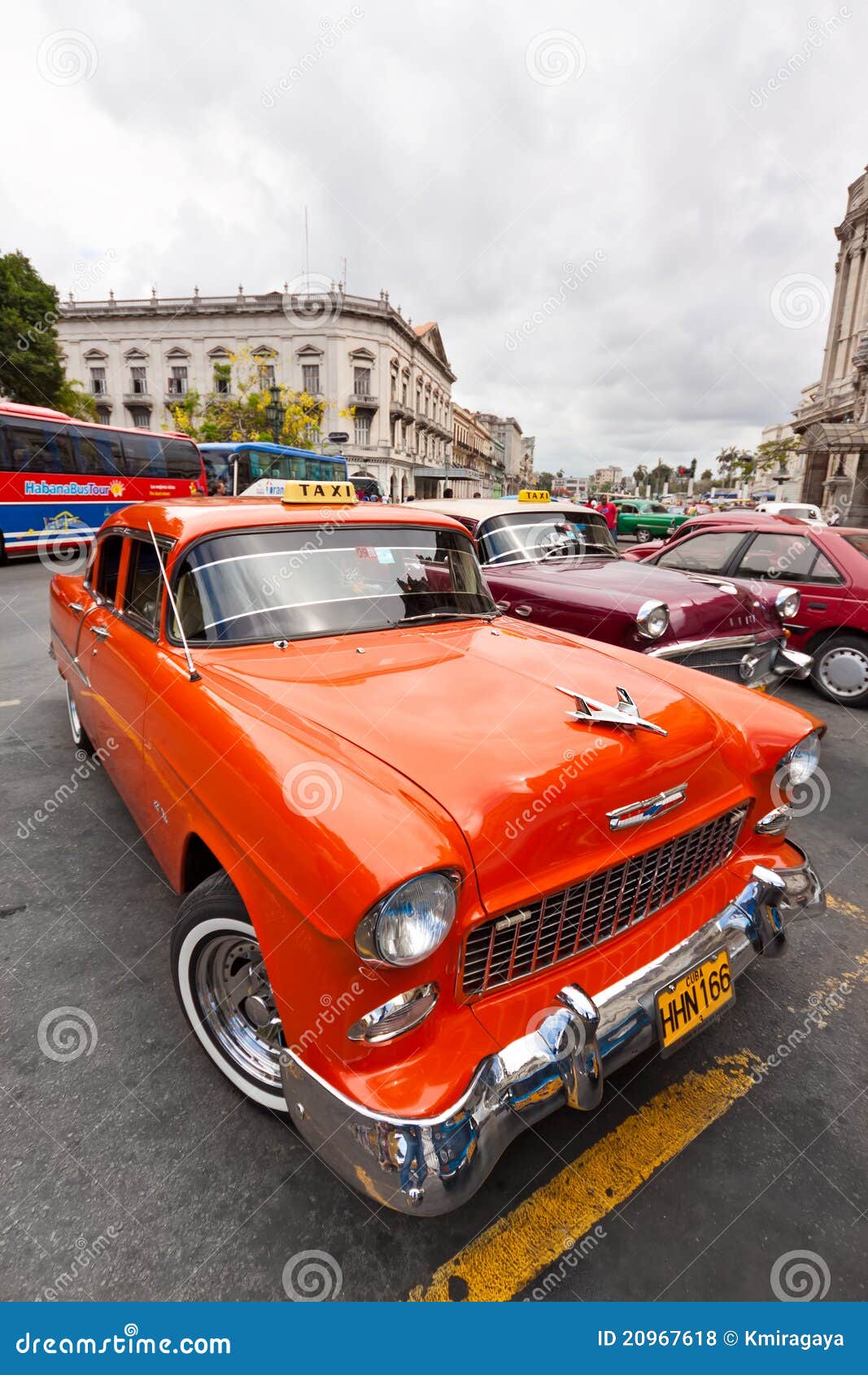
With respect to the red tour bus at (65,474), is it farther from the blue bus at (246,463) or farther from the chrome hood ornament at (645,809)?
the chrome hood ornament at (645,809)

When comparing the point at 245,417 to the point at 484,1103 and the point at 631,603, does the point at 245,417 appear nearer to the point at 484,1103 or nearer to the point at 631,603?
the point at 631,603

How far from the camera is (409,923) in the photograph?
1.48 m

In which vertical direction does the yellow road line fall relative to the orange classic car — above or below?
below

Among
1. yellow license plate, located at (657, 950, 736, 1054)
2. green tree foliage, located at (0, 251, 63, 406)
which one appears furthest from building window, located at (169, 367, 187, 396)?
yellow license plate, located at (657, 950, 736, 1054)

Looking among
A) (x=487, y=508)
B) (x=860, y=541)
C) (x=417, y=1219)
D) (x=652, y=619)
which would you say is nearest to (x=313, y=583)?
(x=417, y=1219)

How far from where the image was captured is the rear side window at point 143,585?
114 inches

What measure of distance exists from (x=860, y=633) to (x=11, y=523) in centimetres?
1564

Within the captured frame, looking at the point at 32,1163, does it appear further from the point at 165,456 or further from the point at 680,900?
the point at 165,456

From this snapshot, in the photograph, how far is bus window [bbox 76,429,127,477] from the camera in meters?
15.9

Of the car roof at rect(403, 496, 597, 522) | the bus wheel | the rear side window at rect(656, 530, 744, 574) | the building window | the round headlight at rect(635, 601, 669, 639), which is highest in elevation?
the building window

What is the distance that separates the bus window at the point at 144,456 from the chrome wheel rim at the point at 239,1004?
18.2 m

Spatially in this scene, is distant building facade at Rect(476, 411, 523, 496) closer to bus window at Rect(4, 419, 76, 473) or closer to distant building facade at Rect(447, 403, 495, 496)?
distant building facade at Rect(447, 403, 495, 496)

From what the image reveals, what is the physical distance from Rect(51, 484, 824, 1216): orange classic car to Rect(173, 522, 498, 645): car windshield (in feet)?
0.04

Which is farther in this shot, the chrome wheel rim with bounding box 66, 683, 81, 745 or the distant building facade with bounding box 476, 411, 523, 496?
the distant building facade with bounding box 476, 411, 523, 496
